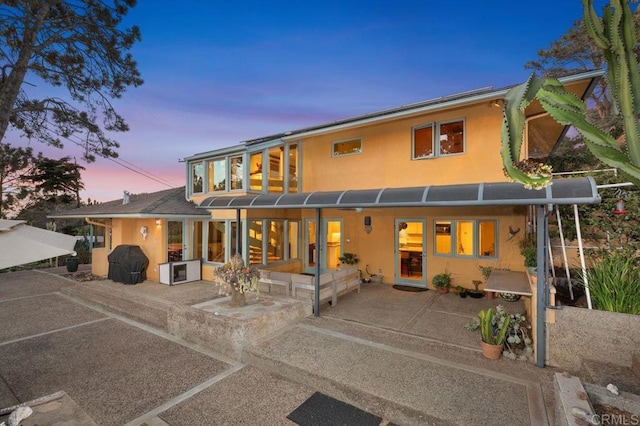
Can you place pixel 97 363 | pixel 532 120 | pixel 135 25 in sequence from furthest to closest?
pixel 135 25 → pixel 532 120 → pixel 97 363

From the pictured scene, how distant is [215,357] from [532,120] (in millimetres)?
9578

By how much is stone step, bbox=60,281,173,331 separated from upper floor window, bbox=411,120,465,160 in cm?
827

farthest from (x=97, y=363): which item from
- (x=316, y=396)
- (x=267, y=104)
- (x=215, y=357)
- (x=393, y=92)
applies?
(x=393, y=92)

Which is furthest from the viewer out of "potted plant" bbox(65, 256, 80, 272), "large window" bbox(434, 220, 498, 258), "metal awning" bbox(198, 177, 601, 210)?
"potted plant" bbox(65, 256, 80, 272)

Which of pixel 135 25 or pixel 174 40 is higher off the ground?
pixel 174 40

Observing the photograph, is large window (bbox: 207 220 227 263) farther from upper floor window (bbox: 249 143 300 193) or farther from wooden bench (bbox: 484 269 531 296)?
wooden bench (bbox: 484 269 531 296)

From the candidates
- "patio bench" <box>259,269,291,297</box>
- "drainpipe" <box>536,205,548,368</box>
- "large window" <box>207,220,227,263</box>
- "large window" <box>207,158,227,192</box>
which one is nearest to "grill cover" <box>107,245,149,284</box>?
"large window" <box>207,220,227,263</box>

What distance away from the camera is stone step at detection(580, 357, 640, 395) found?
371cm

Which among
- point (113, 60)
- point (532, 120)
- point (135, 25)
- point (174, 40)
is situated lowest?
point (532, 120)

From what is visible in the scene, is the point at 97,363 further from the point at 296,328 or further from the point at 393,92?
the point at 393,92

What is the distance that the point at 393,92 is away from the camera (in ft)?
57.1

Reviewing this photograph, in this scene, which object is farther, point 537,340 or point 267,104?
point 267,104

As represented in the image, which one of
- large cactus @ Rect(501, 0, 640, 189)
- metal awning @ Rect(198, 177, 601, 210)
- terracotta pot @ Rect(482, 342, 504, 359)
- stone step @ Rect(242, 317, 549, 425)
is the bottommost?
stone step @ Rect(242, 317, 549, 425)

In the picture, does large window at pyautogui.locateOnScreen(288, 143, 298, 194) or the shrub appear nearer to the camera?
the shrub
